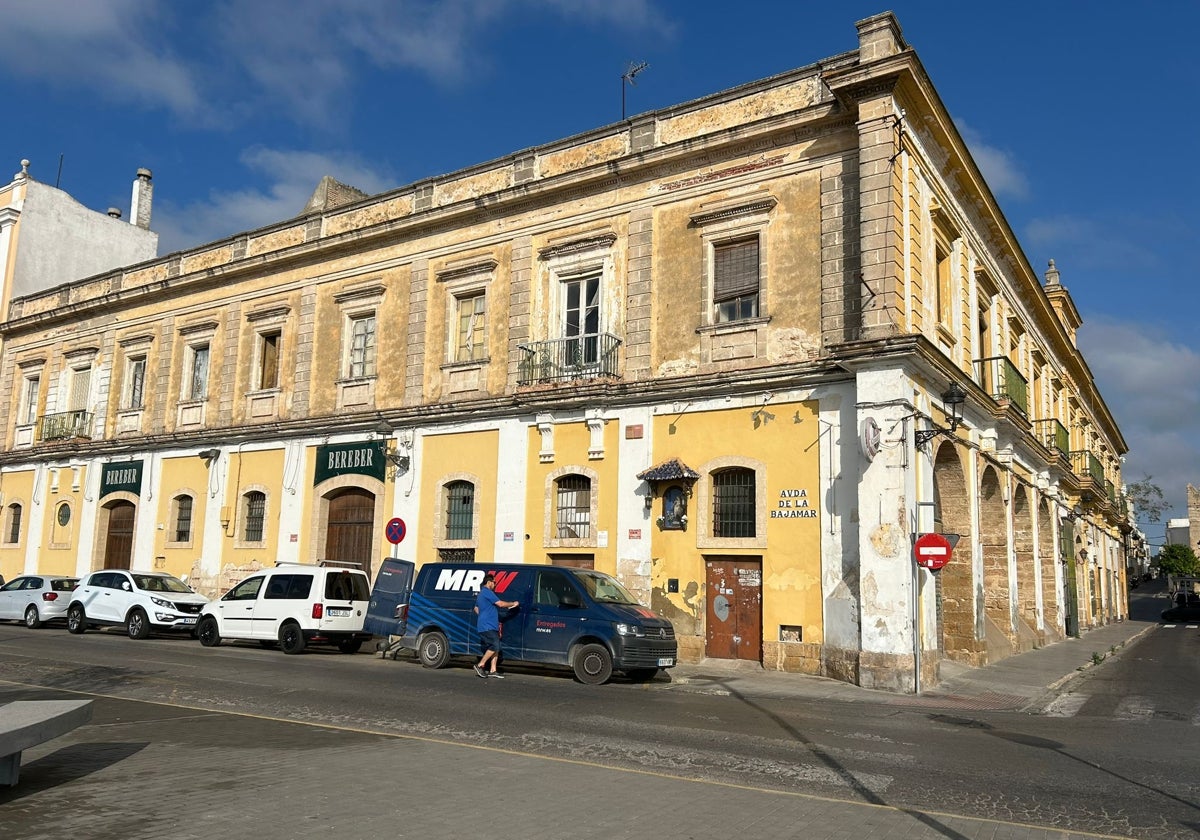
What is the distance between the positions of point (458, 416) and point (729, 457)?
6883 millimetres

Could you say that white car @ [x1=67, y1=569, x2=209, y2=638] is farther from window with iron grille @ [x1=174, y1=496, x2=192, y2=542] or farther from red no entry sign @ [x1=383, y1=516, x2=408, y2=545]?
red no entry sign @ [x1=383, y1=516, x2=408, y2=545]

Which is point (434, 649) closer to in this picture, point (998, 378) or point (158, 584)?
point (158, 584)

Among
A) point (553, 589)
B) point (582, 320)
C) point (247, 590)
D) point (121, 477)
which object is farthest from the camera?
point (121, 477)

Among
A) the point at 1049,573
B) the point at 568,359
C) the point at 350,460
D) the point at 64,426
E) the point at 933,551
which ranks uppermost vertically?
the point at 568,359

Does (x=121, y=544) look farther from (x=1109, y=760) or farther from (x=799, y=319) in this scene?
(x=1109, y=760)

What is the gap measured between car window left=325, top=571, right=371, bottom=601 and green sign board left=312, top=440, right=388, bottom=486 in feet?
12.0

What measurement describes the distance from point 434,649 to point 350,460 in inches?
318

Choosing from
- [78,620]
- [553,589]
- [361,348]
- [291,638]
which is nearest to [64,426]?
[78,620]

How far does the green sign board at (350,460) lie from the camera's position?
2250cm

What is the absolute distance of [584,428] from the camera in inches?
763

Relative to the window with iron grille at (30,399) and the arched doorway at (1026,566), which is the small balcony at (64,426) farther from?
the arched doorway at (1026,566)

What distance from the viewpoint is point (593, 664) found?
46.6 feet

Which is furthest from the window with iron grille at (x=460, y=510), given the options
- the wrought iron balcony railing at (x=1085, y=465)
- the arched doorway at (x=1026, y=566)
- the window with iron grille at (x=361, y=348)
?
the wrought iron balcony railing at (x=1085, y=465)

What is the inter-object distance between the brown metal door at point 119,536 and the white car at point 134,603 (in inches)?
237
